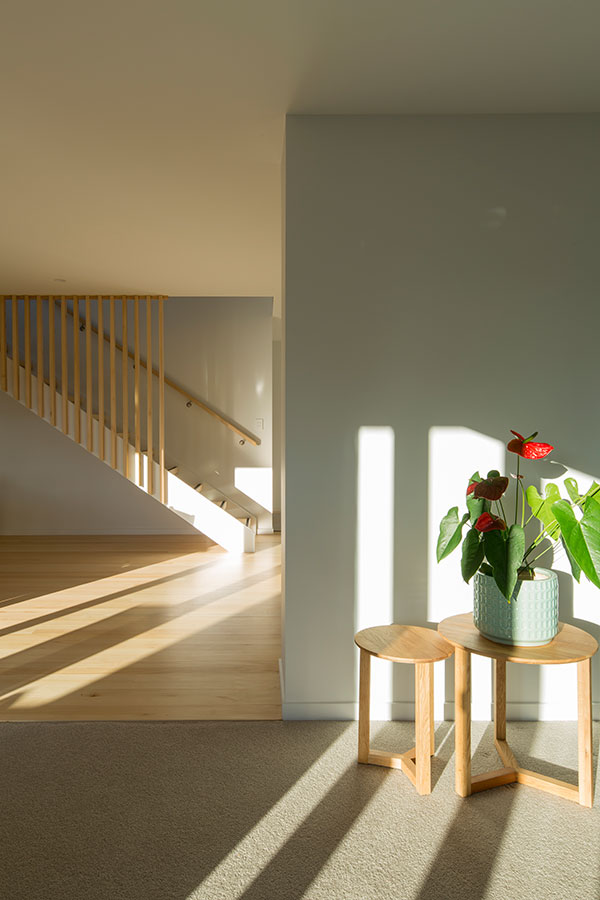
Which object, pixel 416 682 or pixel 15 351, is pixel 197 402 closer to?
pixel 15 351

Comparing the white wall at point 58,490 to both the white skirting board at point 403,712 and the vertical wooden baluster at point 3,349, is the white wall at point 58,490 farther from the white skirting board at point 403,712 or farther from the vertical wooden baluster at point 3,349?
A: the white skirting board at point 403,712

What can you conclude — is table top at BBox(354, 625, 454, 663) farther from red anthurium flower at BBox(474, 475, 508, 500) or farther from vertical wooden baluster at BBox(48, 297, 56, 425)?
vertical wooden baluster at BBox(48, 297, 56, 425)

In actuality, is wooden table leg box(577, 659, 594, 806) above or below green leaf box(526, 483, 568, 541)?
below

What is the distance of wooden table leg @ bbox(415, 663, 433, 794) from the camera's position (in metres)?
2.26

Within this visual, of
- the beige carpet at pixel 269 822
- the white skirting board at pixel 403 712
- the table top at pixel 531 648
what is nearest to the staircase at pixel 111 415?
the white skirting board at pixel 403 712

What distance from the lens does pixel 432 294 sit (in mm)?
2826

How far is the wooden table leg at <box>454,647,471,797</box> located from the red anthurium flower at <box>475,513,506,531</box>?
43 cm

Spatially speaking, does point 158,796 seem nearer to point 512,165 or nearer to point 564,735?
point 564,735

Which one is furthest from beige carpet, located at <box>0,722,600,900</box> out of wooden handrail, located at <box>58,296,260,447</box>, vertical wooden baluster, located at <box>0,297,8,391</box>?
wooden handrail, located at <box>58,296,260,447</box>

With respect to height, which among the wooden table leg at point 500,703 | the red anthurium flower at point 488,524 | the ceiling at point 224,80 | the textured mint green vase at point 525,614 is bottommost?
the wooden table leg at point 500,703

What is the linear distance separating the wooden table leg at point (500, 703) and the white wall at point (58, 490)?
204 inches

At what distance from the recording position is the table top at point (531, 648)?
84.8 inches

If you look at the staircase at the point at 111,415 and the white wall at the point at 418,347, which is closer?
the white wall at the point at 418,347

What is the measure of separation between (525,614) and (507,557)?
22cm
